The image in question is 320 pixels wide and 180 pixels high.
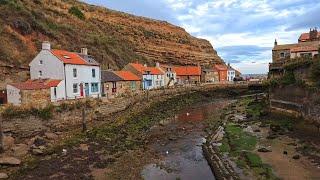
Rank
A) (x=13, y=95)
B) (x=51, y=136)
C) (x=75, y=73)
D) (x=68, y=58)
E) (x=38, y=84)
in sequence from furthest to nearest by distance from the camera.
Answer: (x=68, y=58) < (x=75, y=73) < (x=38, y=84) < (x=13, y=95) < (x=51, y=136)

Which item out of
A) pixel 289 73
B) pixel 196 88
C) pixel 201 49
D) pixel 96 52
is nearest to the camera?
pixel 289 73

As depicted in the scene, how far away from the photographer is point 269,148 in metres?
26.2

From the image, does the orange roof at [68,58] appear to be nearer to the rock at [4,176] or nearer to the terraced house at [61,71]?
the terraced house at [61,71]

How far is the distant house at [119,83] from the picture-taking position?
54.1 meters

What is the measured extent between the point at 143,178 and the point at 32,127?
14.5 m

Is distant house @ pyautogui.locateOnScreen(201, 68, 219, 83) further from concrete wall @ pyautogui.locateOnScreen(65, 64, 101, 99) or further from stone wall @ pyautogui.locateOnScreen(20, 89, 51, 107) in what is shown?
stone wall @ pyautogui.locateOnScreen(20, 89, 51, 107)

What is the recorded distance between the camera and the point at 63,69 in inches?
1634

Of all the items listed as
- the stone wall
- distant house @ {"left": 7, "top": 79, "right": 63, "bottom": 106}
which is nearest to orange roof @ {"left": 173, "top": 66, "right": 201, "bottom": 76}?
distant house @ {"left": 7, "top": 79, "right": 63, "bottom": 106}

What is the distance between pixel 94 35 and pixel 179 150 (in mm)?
52123

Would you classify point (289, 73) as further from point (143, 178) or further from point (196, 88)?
point (196, 88)

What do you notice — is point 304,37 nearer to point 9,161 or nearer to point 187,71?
point 187,71

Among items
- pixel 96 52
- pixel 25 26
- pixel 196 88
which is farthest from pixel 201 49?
Result: pixel 25 26

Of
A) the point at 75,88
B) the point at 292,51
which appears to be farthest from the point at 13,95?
the point at 292,51

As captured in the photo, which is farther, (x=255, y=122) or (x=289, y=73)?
(x=289, y=73)
